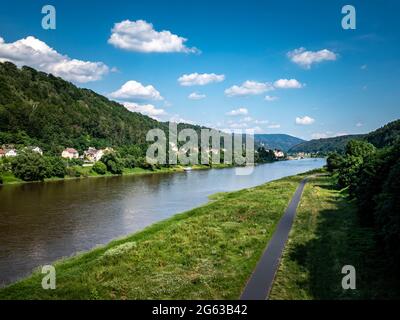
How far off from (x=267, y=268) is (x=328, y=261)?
4.85 meters

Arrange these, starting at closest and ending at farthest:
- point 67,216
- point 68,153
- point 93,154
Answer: point 67,216, point 68,153, point 93,154

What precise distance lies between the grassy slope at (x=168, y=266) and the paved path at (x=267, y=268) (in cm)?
51

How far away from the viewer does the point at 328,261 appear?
26359 mm

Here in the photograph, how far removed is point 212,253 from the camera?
96.0 ft

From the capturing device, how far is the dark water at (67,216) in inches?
1286

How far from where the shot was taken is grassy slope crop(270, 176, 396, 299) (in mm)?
20659

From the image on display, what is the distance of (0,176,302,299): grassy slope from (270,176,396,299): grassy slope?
2573 millimetres

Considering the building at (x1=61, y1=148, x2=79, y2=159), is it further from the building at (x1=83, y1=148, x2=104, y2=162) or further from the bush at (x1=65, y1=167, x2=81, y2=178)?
the bush at (x1=65, y1=167, x2=81, y2=178)

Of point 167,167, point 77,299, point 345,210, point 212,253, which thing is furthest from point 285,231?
point 167,167

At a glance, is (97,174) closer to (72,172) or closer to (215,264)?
(72,172)

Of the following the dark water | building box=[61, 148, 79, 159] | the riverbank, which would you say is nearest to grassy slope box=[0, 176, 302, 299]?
the dark water

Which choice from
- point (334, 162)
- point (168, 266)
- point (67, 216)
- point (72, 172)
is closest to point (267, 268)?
point (168, 266)

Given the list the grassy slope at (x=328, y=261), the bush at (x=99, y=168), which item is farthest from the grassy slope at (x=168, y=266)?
the bush at (x=99, y=168)
